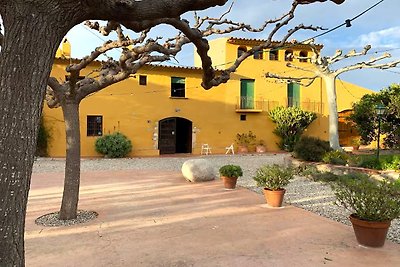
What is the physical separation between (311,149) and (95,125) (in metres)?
11.6

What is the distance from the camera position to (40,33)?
7.43 ft

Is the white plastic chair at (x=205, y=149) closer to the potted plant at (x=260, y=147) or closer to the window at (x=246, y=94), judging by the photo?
the potted plant at (x=260, y=147)

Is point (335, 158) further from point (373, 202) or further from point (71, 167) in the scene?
point (71, 167)

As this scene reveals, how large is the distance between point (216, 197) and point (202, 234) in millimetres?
3023

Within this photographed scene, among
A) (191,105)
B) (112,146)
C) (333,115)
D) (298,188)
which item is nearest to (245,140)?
(191,105)

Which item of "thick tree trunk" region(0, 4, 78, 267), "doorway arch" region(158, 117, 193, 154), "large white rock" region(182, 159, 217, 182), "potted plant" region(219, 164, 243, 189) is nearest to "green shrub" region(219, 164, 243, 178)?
"potted plant" region(219, 164, 243, 189)

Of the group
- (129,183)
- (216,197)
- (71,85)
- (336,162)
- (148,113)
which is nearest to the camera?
(71,85)

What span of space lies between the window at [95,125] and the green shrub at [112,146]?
2.39ft

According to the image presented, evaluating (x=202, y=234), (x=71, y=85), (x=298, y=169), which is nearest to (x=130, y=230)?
(x=202, y=234)

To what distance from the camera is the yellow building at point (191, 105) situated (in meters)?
19.0

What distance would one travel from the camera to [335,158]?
12539mm

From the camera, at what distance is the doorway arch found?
20969 mm

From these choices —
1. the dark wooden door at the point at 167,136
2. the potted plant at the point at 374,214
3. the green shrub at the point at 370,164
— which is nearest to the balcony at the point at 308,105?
the dark wooden door at the point at 167,136

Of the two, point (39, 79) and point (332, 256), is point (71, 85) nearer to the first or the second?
point (39, 79)
